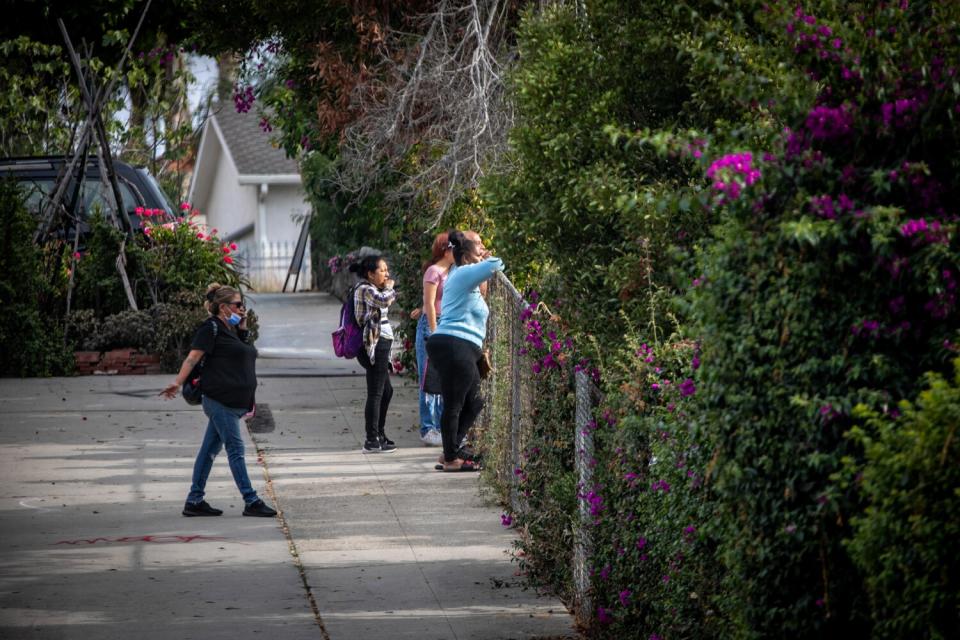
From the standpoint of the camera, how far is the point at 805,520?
405 centimetres

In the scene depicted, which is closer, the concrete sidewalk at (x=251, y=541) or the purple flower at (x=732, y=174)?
A: the purple flower at (x=732, y=174)

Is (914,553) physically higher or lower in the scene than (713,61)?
lower

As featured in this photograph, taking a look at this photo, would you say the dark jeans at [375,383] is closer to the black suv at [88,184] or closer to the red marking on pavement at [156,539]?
the red marking on pavement at [156,539]

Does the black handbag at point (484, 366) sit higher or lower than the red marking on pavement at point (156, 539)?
higher

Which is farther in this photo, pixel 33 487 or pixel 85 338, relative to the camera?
pixel 85 338

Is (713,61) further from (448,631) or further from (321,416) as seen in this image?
(321,416)

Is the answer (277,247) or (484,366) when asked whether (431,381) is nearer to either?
(484,366)

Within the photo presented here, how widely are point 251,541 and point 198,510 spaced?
805mm

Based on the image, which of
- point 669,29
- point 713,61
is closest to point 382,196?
point 669,29

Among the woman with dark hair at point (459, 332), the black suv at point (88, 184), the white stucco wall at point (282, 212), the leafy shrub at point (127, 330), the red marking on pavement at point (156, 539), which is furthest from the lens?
the white stucco wall at point (282, 212)

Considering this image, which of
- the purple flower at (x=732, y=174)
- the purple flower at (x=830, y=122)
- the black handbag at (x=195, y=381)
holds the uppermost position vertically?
the purple flower at (x=830, y=122)

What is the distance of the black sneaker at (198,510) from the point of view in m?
9.15

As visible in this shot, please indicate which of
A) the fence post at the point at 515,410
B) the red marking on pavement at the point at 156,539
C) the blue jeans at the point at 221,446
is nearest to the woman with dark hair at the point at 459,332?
the fence post at the point at 515,410

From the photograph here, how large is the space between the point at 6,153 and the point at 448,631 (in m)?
16.9
